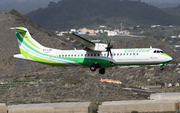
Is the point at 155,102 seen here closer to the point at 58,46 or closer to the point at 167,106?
the point at 167,106

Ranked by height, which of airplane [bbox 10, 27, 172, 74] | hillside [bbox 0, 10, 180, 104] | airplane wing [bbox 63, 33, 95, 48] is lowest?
hillside [bbox 0, 10, 180, 104]

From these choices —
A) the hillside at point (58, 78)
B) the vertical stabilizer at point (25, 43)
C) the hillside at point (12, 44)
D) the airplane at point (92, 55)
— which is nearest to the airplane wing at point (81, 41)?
the airplane at point (92, 55)

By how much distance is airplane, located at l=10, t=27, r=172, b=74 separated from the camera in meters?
47.9

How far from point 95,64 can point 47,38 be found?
127575mm

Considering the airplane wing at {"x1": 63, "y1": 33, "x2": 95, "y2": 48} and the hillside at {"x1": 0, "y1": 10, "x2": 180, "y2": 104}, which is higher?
the airplane wing at {"x1": 63, "y1": 33, "x2": 95, "y2": 48}

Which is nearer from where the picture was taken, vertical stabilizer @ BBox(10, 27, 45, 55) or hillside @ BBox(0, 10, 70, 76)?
vertical stabilizer @ BBox(10, 27, 45, 55)

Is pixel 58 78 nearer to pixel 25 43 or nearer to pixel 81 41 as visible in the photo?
pixel 25 43

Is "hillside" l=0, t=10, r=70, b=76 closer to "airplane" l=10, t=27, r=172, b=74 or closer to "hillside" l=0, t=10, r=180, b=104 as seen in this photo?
"hillside" l=0, t=10, r=180, b=104

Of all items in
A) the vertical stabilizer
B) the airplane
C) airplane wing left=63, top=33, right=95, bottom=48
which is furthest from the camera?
the vertical stabilizer

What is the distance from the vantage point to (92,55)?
50000 mm

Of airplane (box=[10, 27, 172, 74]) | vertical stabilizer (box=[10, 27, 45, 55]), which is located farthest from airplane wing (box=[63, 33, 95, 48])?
vertical stabilizer (box=[10, 27, 45, 55])

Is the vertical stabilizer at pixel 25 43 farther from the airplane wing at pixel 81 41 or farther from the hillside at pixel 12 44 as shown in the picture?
the hillside at pixel 12 44

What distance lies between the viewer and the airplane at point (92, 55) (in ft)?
157

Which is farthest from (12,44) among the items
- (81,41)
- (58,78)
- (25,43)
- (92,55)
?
(81,41)
